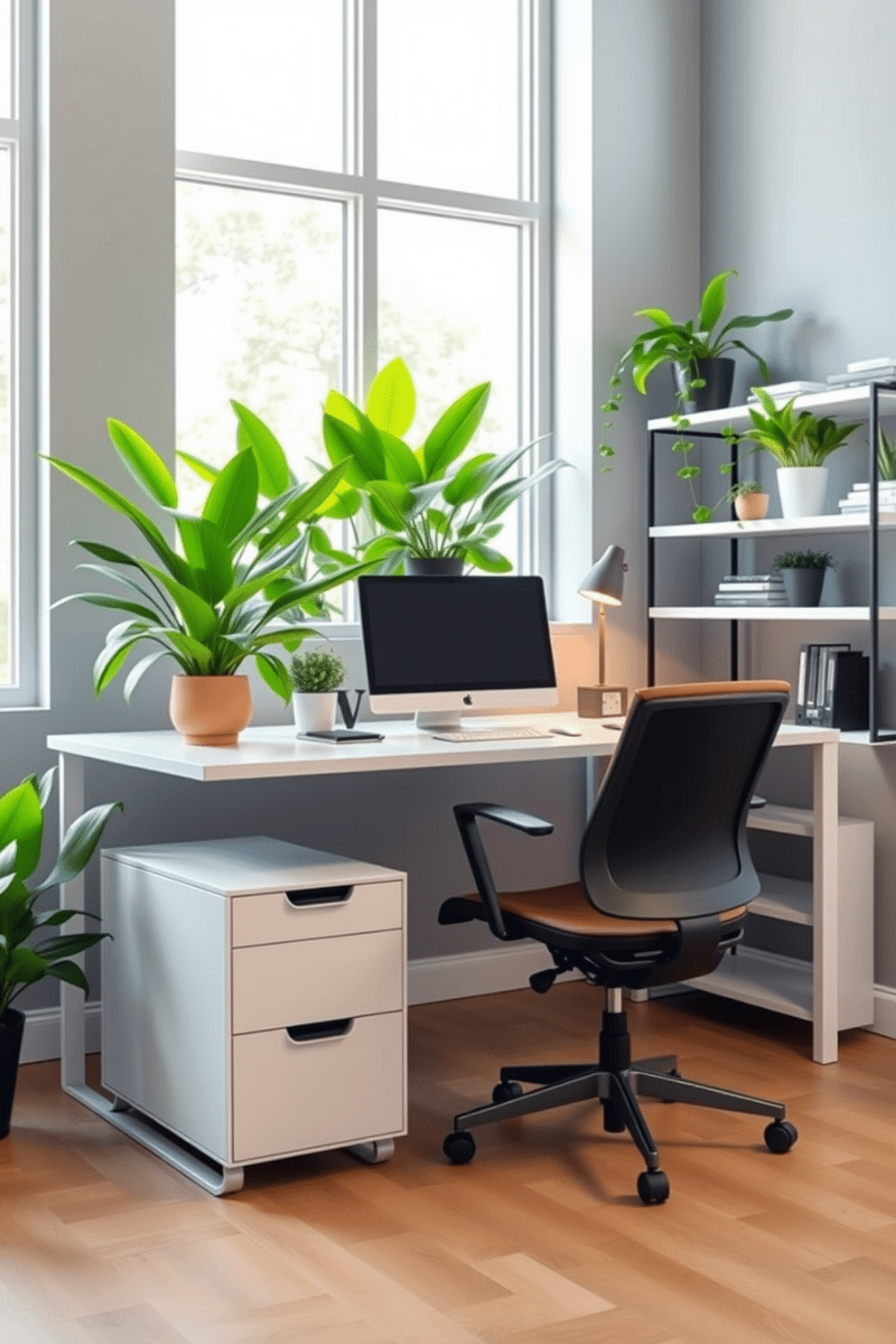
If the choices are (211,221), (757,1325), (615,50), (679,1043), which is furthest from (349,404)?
(757,1325)

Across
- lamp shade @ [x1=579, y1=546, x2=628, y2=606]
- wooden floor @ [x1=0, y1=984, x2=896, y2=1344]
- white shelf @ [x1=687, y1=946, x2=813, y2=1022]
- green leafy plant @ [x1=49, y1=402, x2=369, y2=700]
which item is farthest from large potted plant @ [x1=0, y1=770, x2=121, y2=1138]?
white shelf @ [x1=687, y1=946, x2=813, y2=1022]

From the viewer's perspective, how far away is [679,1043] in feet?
12.4

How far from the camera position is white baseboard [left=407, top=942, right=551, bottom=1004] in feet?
13.8

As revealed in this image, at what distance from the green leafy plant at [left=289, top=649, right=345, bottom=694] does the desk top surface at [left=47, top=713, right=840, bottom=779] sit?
123 mm

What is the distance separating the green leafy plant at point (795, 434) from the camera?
398 centimetres

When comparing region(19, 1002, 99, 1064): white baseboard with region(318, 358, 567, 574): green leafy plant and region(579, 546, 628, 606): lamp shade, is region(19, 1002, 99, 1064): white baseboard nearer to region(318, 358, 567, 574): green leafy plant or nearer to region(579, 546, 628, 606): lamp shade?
region(318, 358, 567, 574): green leafy plant

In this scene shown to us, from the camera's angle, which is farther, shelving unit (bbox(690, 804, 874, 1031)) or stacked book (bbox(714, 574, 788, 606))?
stacked book (bbox(714, 574, 788, 606))

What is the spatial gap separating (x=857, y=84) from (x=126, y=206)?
1929mm

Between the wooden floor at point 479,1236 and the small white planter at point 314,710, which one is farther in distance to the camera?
the small white planter at point 314,710

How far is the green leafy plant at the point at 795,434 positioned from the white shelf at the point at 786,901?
3.63 feet

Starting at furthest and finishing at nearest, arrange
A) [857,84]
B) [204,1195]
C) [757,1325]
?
1. [857,84]
2. [204,1195]
3. [757,1325]

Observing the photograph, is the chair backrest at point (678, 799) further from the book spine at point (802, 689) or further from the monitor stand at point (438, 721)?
the book spine at point (802, 689)

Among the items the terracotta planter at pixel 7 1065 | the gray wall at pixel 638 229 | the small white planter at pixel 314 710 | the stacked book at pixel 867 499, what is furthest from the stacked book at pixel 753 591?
the terracotta planter at pixel 7 1065

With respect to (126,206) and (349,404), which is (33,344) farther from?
(349,404)
